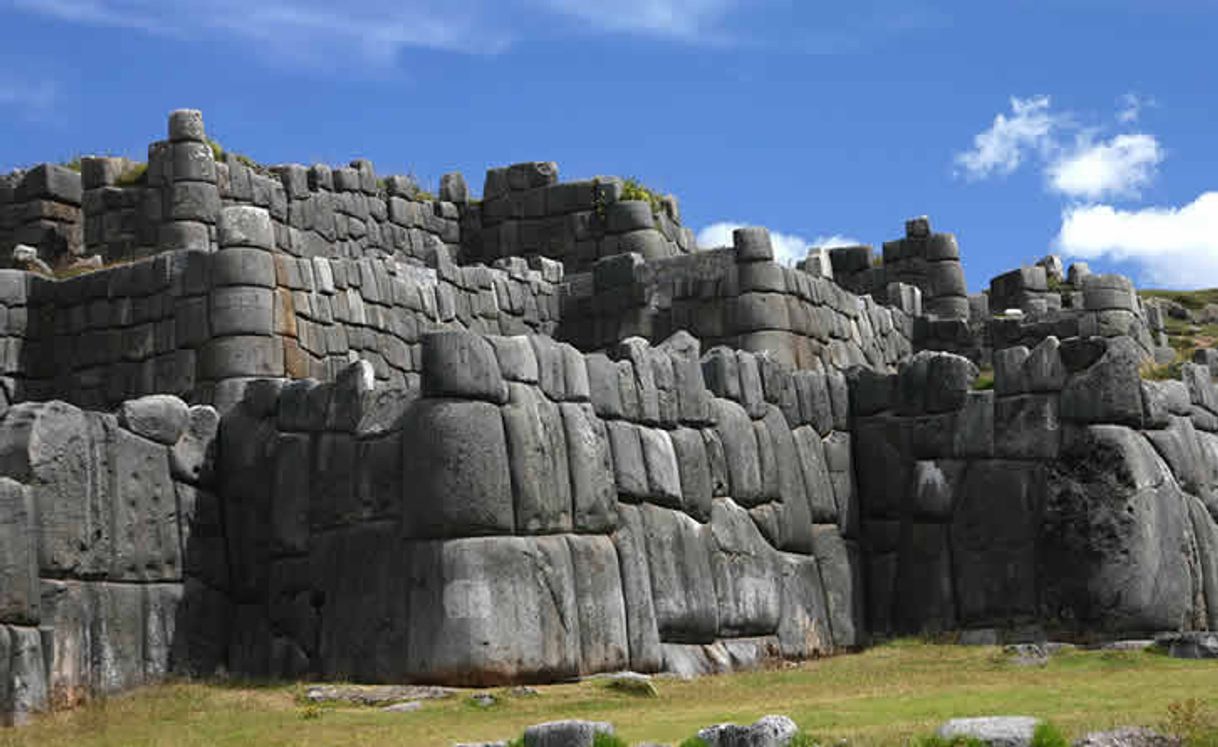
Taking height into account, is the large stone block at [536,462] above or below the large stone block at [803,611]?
above

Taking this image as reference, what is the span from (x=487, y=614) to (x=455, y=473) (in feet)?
4.52

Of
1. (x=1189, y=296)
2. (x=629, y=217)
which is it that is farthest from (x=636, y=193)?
(x=1189, y=296)

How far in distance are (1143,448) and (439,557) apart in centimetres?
942

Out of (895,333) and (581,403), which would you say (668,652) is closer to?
(581,403)

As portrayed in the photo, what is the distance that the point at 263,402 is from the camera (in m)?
19.5

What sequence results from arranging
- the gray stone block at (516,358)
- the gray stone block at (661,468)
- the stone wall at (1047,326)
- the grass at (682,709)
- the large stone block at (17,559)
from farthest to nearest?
the stone wall at (1047,326) → the gray stone block at (661,468) → the gray stone block at (516,358) → the large stone block at (17,559) → the grass at (682,709)

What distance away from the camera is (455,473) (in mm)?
17078

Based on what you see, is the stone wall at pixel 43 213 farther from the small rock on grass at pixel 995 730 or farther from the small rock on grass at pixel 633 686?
the small rock on grass at pixel 995 730

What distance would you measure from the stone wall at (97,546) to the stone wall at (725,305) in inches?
395

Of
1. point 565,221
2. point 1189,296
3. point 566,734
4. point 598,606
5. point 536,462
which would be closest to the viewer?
point 566,734

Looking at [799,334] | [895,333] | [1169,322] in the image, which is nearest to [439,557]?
[799,334]

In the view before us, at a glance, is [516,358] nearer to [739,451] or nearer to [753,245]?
[739,451]

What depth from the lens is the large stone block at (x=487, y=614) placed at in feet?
54.7

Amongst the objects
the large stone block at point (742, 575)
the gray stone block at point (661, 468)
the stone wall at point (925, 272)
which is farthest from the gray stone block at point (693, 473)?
the stone wall at point (925, 272)
